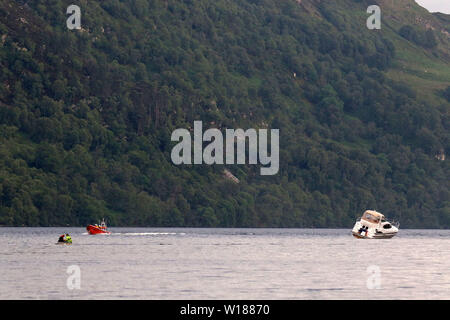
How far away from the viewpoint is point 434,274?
12950 cm

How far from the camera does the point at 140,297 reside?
9750 centimetres

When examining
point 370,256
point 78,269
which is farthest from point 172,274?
point 370,256
